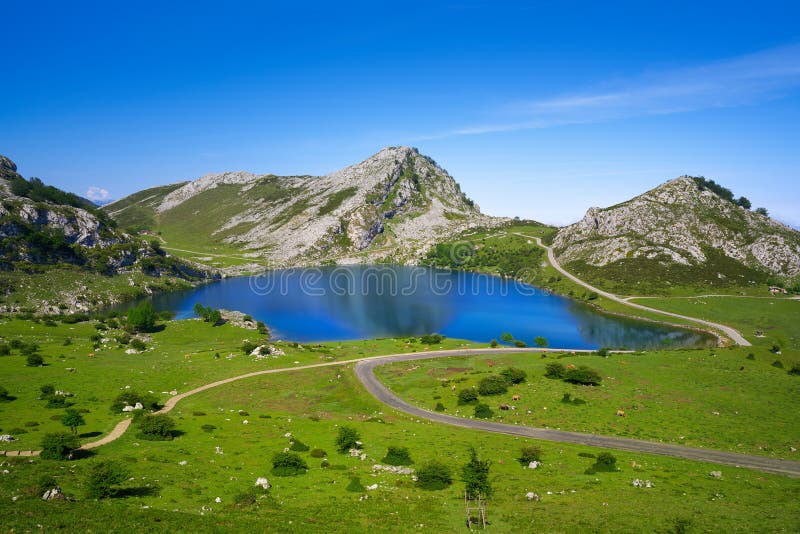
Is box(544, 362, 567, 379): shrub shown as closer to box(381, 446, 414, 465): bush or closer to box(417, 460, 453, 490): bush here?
box(381, 446, 414, 465): bush

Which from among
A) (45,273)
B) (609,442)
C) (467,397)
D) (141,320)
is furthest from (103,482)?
(45,273)

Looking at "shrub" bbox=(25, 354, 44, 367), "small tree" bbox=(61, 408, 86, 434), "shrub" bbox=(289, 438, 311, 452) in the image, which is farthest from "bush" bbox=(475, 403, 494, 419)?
"shrub" bbox=(25, 354, 44, 367)

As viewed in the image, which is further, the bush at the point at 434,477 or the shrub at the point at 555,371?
the shrub at the point at 555,371

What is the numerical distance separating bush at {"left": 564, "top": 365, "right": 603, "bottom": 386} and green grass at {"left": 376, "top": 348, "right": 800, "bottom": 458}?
4.30 feet

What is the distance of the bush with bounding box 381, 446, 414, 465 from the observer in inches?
1771

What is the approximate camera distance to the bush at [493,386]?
69781 mm

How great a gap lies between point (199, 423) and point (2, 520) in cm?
3276

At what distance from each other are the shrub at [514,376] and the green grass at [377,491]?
21.1 m

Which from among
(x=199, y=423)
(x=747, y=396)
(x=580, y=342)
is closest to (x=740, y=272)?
(x=580, y=342)

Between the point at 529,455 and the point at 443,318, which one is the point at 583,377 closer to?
the point at 529,455

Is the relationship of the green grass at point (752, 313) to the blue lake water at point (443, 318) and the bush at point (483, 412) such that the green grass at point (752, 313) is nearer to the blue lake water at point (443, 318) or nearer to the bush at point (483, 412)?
the blue lake water at point (443, 318)

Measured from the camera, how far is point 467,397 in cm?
6769

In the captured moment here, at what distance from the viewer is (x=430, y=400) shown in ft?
232

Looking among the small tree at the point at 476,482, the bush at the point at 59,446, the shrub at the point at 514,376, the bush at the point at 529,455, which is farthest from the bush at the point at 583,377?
the bush at the point at 59,446
